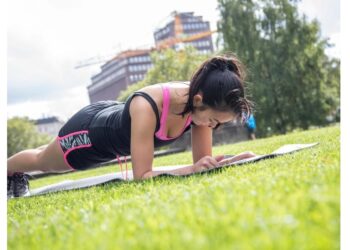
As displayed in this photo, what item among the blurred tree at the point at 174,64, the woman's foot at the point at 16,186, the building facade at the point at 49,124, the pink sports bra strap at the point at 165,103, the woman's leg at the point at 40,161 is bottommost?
the building facade at the point at 49,124

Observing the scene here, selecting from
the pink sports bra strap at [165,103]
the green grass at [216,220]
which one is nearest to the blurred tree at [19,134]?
the pink sports bra strap at [165,103]

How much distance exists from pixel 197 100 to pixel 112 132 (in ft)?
1.99

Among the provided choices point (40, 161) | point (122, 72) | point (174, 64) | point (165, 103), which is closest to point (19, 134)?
point (174, 64)

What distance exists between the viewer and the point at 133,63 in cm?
6838

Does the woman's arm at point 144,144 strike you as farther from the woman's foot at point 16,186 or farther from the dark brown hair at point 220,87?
the woman's foot at point 16,186

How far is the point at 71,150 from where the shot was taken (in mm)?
2746

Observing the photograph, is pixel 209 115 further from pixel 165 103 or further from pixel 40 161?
pixel 40 161

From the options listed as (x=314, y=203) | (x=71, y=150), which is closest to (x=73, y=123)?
(x=71, y=150)

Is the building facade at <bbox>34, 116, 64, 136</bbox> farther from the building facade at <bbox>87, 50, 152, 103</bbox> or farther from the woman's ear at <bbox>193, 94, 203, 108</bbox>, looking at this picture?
the woman's ear at <bbox>193, 94, 203, 108</bbox>

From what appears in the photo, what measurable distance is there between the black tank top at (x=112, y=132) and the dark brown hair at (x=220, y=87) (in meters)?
0.36

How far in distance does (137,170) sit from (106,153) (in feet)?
1.97

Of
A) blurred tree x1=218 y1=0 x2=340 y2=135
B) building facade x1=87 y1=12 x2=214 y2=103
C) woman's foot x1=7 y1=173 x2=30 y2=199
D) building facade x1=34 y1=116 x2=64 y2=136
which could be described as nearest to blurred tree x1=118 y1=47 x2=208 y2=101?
blurred tree x1=218 y1=0 x2=340 y2=135

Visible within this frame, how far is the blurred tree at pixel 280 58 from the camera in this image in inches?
595
